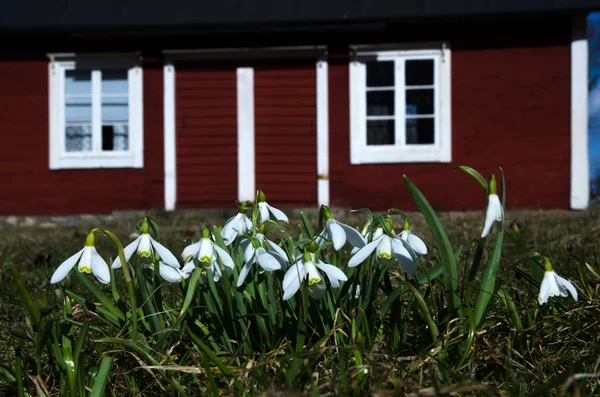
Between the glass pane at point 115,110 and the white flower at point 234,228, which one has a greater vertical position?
the glass pane at point 115,110

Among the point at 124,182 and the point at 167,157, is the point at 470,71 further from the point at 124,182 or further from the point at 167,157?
the point at 124,182

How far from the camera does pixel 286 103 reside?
908 centimetres

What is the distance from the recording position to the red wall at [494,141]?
8680 mm

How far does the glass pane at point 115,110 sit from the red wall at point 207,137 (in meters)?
0.74

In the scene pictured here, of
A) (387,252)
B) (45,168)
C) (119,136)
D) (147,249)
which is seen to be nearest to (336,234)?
(387,252)

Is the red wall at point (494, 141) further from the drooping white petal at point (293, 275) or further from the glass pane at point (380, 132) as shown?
the drooping white petal at point (293, 275)

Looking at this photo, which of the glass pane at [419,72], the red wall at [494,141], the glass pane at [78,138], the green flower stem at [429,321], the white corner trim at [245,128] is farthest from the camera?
the glass pane at [78,138]

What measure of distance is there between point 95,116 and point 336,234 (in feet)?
27.4

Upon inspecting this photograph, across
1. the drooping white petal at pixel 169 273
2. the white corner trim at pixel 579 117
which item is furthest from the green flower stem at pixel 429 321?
the white corner trim at pixel 579 117

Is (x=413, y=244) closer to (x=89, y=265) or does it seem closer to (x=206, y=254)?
(x=206, y=254)

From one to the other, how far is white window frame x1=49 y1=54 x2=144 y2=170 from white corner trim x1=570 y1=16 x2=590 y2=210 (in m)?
5.69

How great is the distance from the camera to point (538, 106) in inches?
Answer: 342

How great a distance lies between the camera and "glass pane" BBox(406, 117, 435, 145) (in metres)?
8.93

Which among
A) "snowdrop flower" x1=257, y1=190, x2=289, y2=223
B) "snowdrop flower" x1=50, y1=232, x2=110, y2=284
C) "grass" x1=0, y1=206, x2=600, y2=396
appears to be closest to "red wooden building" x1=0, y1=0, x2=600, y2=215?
"grass" x1=0, y1=206, x2=600, y2=396
